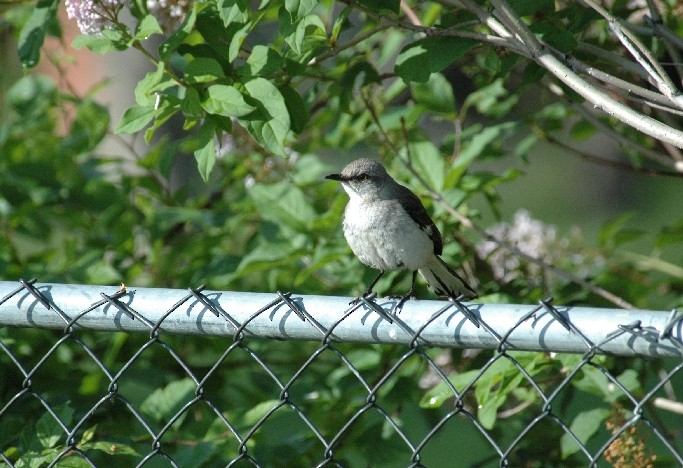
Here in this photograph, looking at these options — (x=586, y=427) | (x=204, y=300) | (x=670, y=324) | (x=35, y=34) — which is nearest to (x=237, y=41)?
(x=35, y=34)

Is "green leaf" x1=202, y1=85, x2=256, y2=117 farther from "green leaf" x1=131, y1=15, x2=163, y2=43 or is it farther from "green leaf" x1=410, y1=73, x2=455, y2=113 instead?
"green leaf" x1=410, y1=73, x2=455, y2=113

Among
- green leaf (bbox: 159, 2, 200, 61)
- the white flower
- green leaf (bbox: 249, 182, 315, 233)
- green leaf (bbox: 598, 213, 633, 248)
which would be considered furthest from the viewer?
green leaf (bbox: 598, 213, 633, 248)

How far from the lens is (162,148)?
16.6ft

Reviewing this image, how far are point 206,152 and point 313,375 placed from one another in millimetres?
1872

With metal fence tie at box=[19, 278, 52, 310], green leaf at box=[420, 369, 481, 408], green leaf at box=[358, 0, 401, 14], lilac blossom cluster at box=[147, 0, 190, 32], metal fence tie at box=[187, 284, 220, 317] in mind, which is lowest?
green leaf at box=[420, 369, 481, 408]

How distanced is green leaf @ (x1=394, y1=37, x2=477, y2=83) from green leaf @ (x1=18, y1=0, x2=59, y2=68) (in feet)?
4.39

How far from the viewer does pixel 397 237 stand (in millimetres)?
3773

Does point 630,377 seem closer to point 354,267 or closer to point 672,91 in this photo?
point 672,91

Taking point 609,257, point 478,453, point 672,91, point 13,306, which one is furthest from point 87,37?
point 478,453

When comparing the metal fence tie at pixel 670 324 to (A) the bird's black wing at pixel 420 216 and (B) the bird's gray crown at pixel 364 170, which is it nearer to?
(A) the bird's black wing at pixel 420 216

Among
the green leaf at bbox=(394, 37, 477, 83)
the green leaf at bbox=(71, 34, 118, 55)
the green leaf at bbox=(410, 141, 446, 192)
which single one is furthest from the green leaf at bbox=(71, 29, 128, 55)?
the green leaf at bbox=(410, 141, 446, 192)

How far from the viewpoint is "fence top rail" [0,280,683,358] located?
1.79m

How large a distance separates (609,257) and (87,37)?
3.15 meters

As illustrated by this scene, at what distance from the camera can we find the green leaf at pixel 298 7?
2611mm
